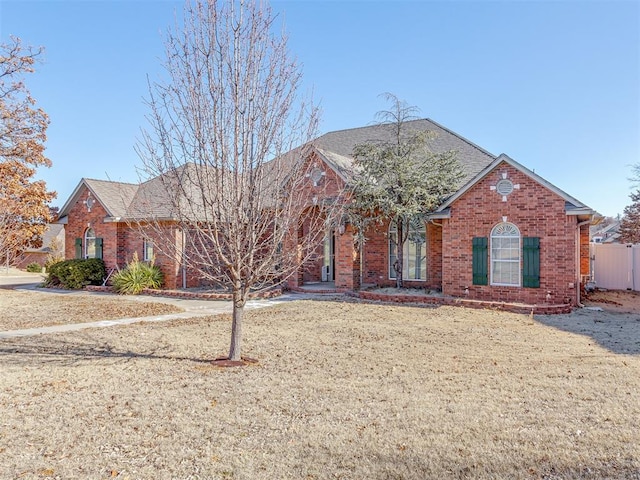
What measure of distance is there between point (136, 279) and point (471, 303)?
1271 centimetres

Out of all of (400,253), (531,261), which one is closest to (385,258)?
(400,253)

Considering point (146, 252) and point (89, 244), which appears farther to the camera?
point (89, 244)

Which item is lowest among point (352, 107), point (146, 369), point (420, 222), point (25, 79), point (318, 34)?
point (146, 369)

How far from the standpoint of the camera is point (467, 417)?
4.58 m

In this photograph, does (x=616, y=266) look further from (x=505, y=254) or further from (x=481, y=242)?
(x=481, y=242)

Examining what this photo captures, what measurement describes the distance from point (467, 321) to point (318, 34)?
7.98m

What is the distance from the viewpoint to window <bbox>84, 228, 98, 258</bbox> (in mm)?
20725

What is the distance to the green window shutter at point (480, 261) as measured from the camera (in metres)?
13.5

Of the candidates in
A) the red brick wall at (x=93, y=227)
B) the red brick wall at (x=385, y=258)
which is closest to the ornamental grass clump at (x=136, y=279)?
the red brick wall at (x=93, y=227)

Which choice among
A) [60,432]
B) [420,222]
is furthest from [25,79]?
[60,432]

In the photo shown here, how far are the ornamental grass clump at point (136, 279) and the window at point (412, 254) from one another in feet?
31.6

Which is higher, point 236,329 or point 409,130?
point 409,130

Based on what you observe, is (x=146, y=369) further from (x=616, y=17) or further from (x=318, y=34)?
(x=616, y=17)

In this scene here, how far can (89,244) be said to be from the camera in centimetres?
2094
